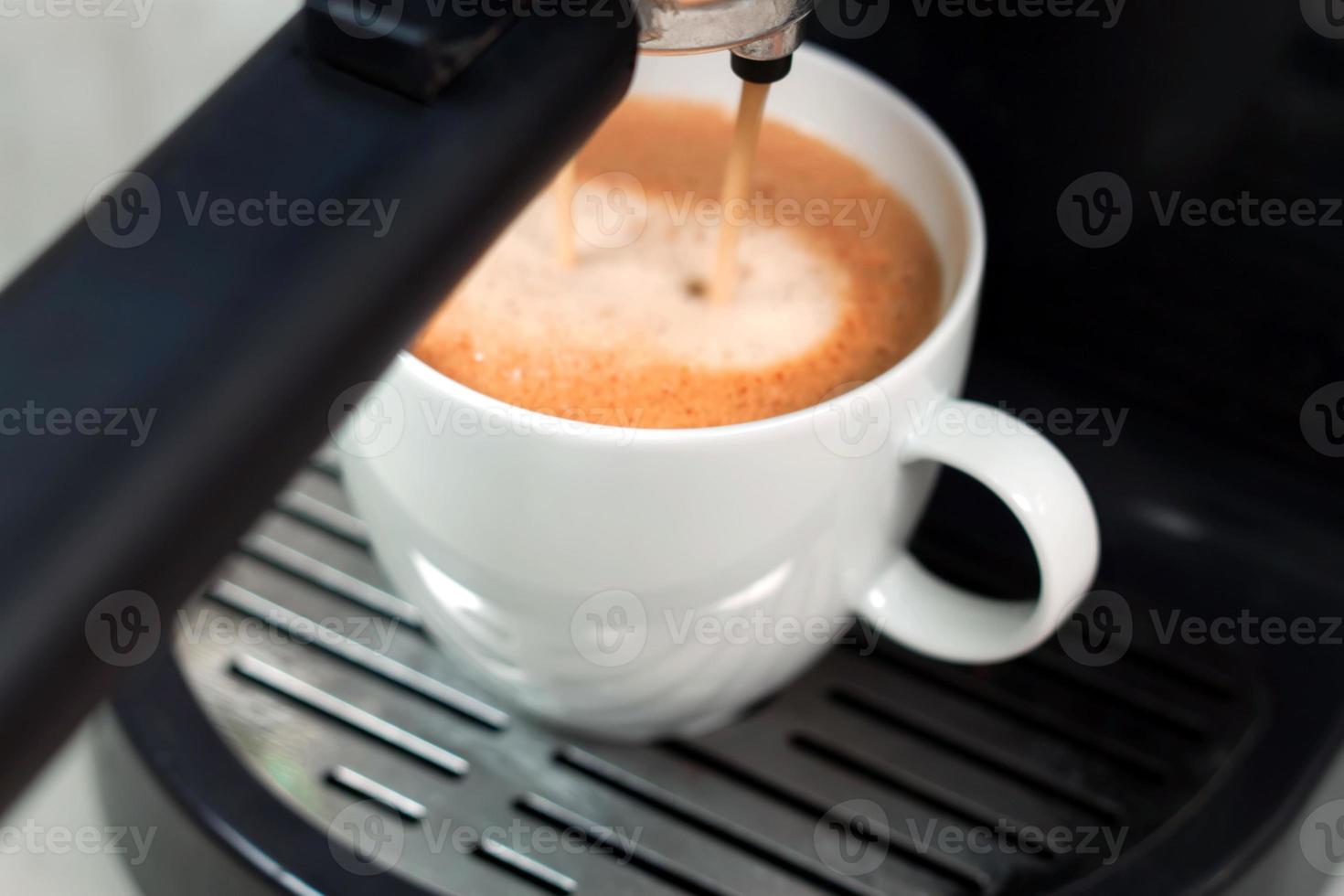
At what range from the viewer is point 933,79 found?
1.40ft

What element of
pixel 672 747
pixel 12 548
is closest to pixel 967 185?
Result: pixel 672 747

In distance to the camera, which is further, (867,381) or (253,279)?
(867,381)

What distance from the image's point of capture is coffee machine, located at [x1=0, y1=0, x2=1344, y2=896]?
0.35 m

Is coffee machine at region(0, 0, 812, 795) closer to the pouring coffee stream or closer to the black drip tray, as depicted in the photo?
the pouring coffee stream

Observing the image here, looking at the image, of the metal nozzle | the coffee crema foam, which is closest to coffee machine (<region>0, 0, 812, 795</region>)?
the metal nozzle

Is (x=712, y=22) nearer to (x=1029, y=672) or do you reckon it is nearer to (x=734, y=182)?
(x=734, y=182)

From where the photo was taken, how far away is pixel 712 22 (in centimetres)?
23

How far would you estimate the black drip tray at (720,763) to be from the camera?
36 cm

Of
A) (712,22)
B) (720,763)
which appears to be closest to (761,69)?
(712,22)

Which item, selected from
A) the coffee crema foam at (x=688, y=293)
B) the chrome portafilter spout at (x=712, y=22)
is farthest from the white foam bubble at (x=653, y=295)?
the chrome portafilter spout at (x=712, y=22)

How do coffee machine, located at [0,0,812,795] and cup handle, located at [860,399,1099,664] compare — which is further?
cup handle, located at [860,399,1099,664]

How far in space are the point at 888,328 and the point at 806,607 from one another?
70mm

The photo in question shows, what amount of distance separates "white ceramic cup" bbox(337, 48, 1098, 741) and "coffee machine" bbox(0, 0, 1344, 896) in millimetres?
25

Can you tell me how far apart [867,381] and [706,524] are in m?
0.06
